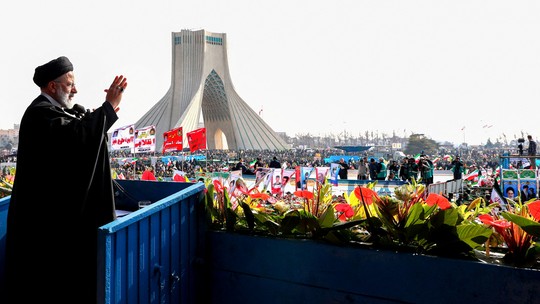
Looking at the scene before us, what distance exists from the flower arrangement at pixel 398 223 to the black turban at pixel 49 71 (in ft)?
3.16

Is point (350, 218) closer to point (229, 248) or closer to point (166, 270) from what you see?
point (229, 248)

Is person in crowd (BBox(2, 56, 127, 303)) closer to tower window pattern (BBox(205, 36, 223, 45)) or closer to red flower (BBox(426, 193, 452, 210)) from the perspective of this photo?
red flower (BBox(426, 193, 452, 210))

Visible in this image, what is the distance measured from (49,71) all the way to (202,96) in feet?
187

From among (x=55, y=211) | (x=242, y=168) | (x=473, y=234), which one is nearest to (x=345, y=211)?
(x=473, y=234)

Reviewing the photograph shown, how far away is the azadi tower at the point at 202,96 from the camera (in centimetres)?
5516

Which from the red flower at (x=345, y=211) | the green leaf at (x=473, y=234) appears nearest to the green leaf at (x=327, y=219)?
the red flower at (x=345, y=211)

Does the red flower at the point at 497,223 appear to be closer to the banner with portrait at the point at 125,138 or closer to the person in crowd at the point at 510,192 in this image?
the person in crowd at the point at 510,192

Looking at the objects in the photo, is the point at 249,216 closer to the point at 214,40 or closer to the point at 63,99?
the point at 63,99

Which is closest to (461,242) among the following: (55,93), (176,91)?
(55,93)

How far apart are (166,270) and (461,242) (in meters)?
1.35

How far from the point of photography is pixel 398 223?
200cm

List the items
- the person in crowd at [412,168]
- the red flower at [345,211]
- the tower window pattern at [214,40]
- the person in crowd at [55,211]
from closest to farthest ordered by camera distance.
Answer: the person in crowd at [55,211], the red flower at [345,211], the person in crowd at [412,168], the tower window pattern at [214,40]

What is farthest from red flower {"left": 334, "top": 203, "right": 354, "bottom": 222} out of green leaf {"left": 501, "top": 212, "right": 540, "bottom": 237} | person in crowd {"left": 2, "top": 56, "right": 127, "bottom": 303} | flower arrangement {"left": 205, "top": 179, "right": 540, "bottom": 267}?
person in crowd {"left": 2, "top": 56, "right": 127, "bottom": 303}

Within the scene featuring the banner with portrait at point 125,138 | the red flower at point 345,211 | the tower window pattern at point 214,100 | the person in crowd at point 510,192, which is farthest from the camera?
the tower window pattern at point 214,100
